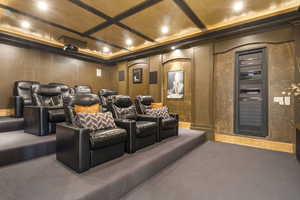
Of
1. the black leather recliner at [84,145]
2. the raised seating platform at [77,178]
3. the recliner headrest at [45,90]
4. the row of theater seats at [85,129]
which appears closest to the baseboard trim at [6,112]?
the row of theater seats at [85,129]

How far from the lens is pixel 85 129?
1909mm

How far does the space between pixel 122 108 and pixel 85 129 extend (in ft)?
4.55

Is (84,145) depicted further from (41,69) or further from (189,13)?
(41,69)

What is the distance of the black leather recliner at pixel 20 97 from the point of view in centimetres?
386

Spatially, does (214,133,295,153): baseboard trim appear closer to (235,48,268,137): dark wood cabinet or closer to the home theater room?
the home theater room

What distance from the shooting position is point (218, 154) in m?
3.13

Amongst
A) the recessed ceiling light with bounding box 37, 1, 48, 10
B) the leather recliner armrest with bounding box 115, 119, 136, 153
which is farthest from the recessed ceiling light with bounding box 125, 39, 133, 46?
the leather recliner armrest with bounding box 115, 119, 136, 153

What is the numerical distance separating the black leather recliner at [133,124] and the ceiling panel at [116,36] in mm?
2062

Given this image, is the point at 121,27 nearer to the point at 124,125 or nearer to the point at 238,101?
the point at 124,125

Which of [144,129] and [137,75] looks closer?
[144,129]

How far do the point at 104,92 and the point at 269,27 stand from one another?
454 cm

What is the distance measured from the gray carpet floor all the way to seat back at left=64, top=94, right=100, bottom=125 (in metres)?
1.43

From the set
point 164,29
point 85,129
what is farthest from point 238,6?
point 85,129

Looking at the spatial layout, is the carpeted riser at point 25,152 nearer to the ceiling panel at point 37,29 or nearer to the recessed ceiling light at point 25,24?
the ceiling panel at point 37,29
